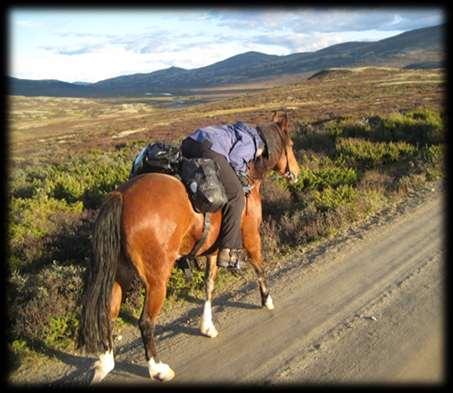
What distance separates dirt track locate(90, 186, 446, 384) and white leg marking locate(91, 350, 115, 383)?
180 mm

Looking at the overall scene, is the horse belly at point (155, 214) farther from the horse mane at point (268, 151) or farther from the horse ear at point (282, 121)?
the horse ear at point (282, 121)

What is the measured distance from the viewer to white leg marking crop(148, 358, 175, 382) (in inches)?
198

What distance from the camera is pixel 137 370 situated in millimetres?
5320

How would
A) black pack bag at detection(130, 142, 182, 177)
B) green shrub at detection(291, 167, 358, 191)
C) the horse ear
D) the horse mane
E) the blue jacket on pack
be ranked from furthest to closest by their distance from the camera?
green shrub at detection(291, 167, 358, 191)
the horse ear
the horse mane
the blue jacket on pack
black pack bag at detection(130, 142, 182, 177)

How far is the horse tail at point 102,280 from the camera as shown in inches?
196

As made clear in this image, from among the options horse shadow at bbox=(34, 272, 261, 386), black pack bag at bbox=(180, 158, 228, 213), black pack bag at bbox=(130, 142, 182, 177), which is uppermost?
black pack bag at bbox=(130, 142, 182, 177)

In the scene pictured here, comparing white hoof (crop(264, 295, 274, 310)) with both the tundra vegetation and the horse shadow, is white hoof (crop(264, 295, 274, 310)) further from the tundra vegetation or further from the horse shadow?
the tundra vegetation

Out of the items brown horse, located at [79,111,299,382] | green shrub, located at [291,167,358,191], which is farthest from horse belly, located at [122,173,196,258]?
green shrub, located at [291,167,358,191]

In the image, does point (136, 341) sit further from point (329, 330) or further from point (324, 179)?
point (324, 179)

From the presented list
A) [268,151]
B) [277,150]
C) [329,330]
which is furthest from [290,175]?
[329,330]

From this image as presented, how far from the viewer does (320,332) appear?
18.9 feet

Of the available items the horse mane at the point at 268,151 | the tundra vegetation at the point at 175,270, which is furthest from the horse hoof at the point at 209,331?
the horse mane at the point at 268,151

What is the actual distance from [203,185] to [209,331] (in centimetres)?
180

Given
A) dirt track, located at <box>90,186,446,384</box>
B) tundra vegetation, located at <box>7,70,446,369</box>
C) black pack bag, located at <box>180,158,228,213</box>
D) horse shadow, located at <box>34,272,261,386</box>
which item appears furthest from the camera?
tundra vegetation, located at <box>7,70,446,369</box>
